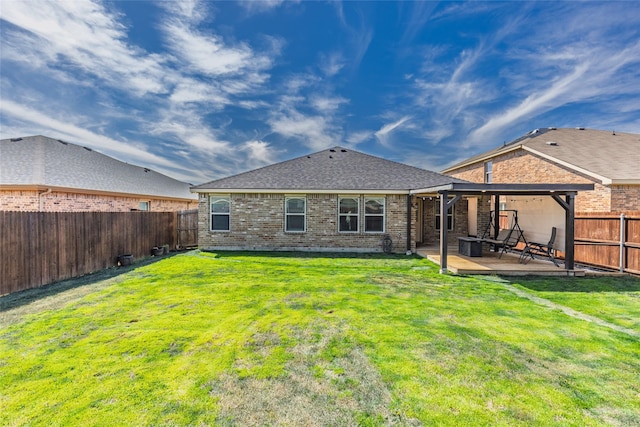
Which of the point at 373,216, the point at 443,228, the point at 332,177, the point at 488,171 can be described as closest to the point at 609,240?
the point at 443,228

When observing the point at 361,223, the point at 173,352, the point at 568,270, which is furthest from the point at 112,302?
the point at 568,270

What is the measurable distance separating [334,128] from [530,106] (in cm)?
1200

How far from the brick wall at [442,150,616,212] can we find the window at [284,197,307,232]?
1203 cm

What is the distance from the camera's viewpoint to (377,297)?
19.9 feet

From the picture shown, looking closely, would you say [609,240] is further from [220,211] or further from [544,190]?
[220,211]

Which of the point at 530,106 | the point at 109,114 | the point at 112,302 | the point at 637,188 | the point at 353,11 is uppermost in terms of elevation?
the point at 353,11

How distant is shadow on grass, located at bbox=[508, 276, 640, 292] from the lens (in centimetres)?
684

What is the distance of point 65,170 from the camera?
12891mm

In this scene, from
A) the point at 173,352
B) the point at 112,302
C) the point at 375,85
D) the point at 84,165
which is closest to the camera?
the point at 173,352

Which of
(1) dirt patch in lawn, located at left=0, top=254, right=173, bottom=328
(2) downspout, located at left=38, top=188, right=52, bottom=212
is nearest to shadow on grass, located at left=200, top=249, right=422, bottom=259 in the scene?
(1) dirt patch in lawn, located at left=0, top=254, right=173, bottom=328

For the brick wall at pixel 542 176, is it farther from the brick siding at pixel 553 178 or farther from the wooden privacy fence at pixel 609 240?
the wooden privacy fence at pixel 609 240

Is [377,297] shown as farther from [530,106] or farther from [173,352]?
[530,106]

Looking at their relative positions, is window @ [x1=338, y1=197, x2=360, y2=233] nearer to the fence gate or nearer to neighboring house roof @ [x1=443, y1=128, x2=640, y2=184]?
the fence gate

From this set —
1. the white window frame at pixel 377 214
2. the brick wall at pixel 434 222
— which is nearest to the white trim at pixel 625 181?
the brick wall at pixel 434 222
